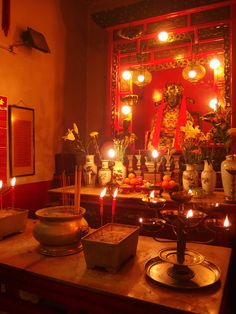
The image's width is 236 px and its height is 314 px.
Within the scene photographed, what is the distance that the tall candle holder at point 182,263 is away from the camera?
1.30 metres

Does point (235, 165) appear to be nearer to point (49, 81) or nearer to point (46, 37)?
point (49, 81)

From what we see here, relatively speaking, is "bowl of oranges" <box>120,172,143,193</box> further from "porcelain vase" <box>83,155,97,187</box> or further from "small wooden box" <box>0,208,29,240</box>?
"small wooden box" <box>0,208,29,240</box>

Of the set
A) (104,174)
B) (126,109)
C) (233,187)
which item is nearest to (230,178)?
(233,187)

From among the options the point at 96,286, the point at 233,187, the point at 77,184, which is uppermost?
the point at 77,184

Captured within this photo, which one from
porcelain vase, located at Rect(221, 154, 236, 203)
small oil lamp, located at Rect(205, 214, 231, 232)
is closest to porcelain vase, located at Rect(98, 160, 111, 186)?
porcelain vase, located at Rect(221, 154, 236, 203)

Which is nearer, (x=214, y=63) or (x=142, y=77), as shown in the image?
(x=214, y=63)

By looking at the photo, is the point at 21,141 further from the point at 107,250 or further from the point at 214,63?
the point at 214,63

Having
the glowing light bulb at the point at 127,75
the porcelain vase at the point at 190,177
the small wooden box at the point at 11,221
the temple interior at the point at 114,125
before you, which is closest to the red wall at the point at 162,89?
the temple interior at the point at 114,125

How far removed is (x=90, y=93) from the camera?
16.9 feet

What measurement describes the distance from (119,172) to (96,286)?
2.59m

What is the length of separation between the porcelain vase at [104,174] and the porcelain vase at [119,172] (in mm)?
92

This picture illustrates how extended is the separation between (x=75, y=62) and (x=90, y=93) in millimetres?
586

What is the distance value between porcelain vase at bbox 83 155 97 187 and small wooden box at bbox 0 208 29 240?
75.7 inches

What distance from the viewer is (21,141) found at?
3617mm
